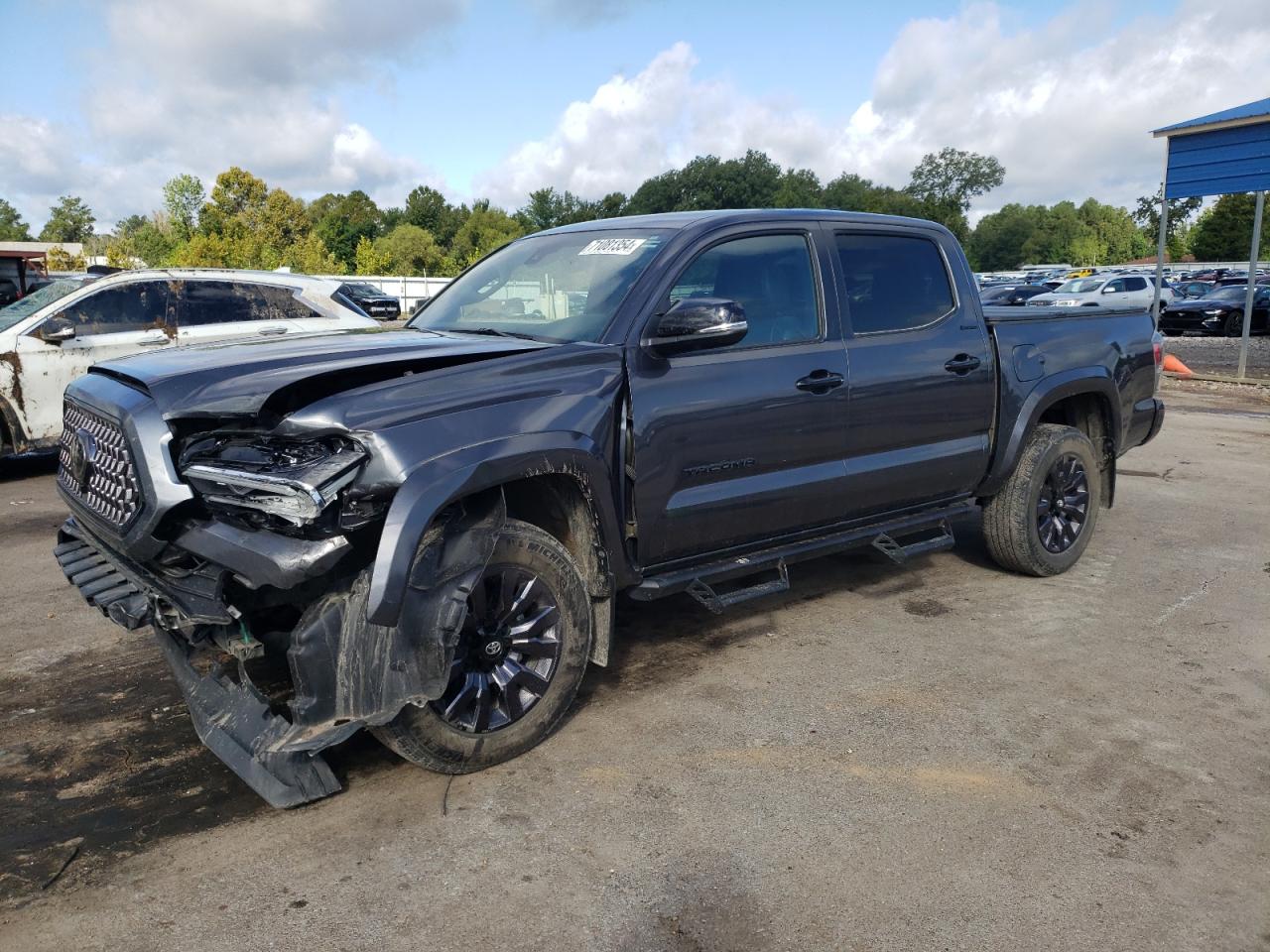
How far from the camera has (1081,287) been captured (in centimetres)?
3188

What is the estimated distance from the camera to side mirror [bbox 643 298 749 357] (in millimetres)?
3775

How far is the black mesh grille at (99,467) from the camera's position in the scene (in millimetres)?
3256

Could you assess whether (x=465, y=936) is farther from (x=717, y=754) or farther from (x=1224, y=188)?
(x=1224, y=188)

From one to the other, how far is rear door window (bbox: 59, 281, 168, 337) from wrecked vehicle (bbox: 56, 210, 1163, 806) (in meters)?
5.08

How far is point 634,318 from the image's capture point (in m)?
3.92

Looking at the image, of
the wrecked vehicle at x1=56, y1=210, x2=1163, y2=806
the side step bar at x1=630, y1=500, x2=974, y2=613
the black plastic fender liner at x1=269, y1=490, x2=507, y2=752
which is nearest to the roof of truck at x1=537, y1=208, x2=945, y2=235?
the wrecked vehicle at x1=56, y1=210, x2=1163, y2=806

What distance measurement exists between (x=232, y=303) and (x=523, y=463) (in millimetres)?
6804

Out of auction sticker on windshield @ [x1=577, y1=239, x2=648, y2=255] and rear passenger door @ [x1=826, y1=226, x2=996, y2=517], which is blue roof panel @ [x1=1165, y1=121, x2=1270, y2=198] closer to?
rear passenger door @ [x1=826, y1=226, x2=996, y2=517]

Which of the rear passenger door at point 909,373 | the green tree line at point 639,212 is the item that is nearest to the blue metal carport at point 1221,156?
the rear passenger door at point 909,373

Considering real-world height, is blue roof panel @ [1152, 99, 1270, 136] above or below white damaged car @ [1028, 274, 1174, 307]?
above

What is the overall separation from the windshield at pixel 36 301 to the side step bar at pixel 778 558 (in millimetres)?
7045

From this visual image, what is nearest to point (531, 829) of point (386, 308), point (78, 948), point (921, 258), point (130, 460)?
point (78, 948)

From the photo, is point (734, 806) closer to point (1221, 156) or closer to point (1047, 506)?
point (1047, 506)

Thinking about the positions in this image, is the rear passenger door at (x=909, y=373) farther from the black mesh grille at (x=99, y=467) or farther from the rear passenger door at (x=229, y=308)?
the rear passenger door at (x=229, y=308)
